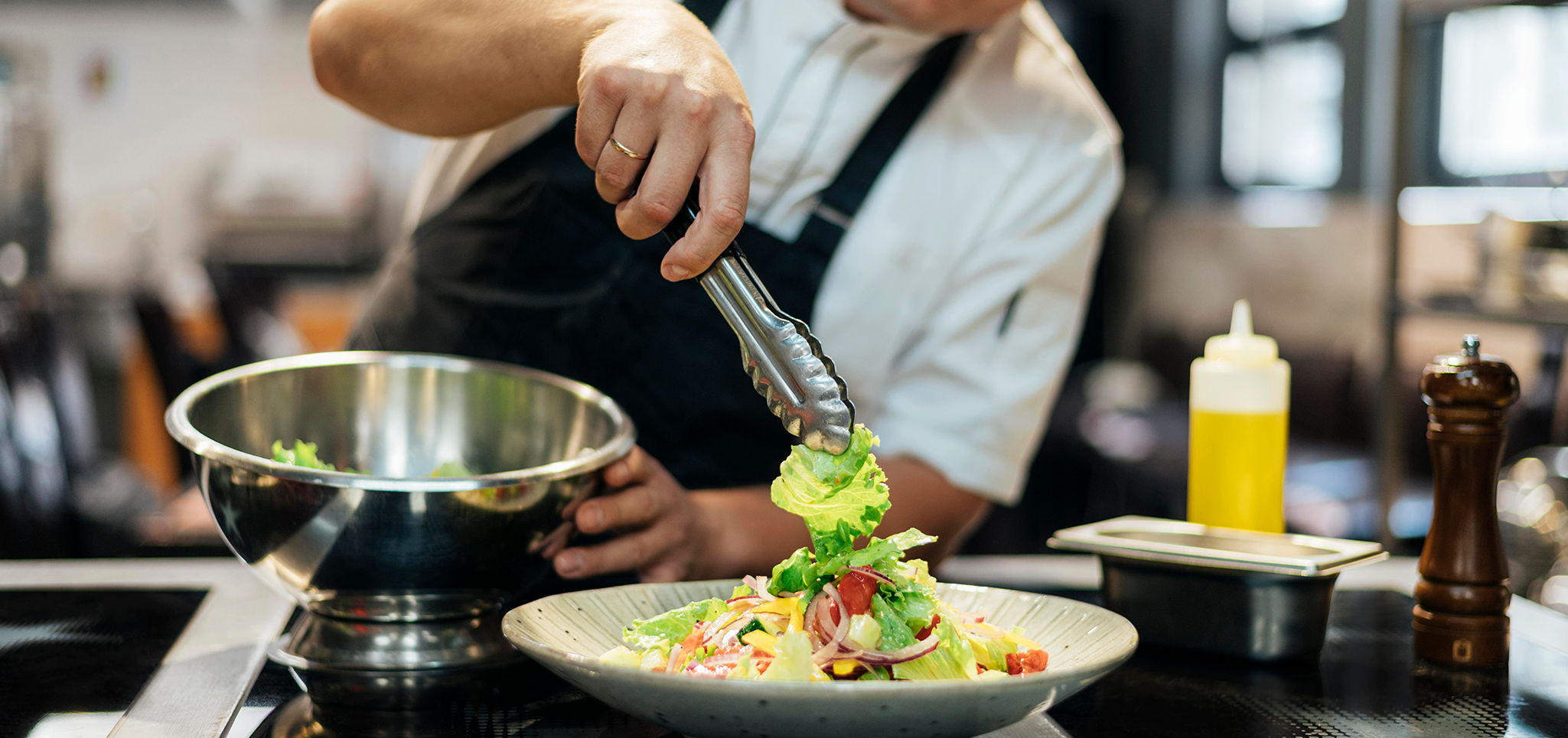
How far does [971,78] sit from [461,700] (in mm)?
858

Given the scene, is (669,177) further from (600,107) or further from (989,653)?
(989,653)

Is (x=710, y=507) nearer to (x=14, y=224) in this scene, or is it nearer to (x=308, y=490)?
(x=308, y=490)

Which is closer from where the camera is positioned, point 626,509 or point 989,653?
point 989,653

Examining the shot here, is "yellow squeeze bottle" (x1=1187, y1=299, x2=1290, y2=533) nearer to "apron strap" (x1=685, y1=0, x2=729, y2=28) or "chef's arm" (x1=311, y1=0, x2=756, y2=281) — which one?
"chef's arm" (x1=311, y1=0, x2=756, y2=281)

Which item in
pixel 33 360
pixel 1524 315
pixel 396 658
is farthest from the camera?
pixel 33 360

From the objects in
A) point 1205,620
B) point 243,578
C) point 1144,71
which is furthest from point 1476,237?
point 1144,71

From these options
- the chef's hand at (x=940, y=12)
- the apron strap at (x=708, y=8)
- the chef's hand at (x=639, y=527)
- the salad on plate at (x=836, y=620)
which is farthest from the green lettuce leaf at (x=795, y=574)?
the apron strap at (x=708, y=8)

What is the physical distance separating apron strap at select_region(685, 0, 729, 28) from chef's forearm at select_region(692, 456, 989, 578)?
486 mm

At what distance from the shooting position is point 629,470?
37.5 inches

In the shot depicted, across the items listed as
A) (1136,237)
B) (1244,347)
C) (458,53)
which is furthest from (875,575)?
(1136,237)

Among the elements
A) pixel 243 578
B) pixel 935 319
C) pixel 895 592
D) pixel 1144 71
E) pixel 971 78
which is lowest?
pixel 243 578

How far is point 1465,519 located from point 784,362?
0.55 m

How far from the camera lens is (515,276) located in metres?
1.38

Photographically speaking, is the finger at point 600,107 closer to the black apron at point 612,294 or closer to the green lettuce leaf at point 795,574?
the green lettuce leaf at point 795,574
